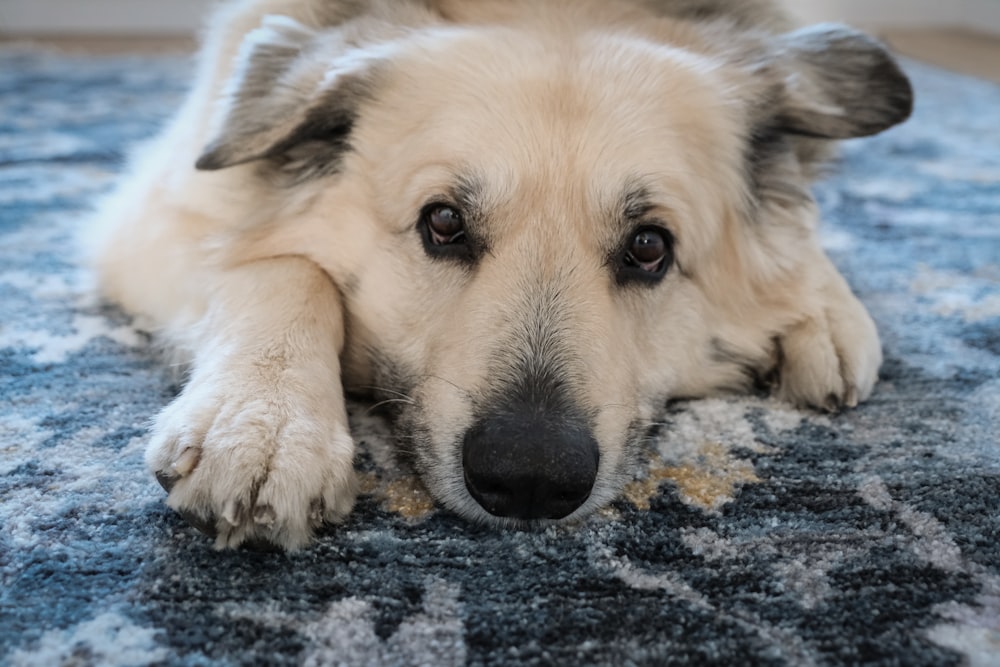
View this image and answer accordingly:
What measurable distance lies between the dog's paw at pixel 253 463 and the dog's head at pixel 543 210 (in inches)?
7.0

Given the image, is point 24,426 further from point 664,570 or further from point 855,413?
point 855,413

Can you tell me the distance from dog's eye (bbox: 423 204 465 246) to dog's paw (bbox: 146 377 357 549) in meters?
0.40

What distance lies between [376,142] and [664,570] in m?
0.97

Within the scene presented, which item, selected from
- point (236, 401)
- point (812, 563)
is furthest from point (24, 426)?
point (812, 563)

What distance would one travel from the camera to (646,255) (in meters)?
1.58

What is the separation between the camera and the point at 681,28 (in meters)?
1.92

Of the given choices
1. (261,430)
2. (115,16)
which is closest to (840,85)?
(261,430)

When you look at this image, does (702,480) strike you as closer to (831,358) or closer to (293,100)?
(831,358)

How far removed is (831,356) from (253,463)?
1113mm

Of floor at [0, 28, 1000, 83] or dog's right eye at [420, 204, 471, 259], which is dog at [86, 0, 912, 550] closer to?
dog's right eye at [420, 204, 471, 259]

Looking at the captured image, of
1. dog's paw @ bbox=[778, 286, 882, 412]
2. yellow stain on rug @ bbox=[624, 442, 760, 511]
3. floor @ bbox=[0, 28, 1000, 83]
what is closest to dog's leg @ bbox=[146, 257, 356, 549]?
yellow stain on rug @ bbox=[624, 442, 760, 511]

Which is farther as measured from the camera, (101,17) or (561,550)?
(101,17)

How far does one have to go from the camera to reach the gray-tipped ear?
1.81 m

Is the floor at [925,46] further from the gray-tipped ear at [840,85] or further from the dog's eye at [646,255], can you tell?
the dog's eye at [646,255]
